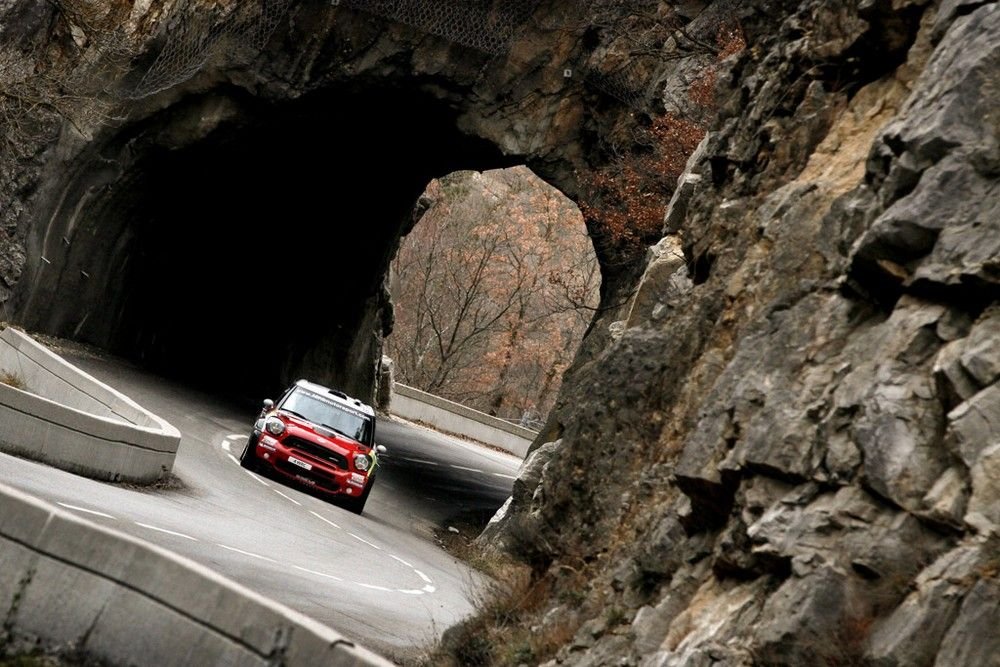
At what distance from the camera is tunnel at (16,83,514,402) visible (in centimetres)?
3331

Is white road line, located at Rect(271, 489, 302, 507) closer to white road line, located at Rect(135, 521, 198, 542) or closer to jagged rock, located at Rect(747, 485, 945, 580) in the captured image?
white road line, located at Rect(135, 521, 198, 542)

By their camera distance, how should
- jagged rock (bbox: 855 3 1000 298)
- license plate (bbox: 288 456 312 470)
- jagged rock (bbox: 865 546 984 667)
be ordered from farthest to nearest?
license plate (bbox: 288 456 312 470) → jagged rock (bbox: 855 3 1000 298) → jagged rock (bbox: 865 546 984 667)

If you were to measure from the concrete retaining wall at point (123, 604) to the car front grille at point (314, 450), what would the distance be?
50.3 ft

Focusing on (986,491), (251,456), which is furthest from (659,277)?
(251,456)

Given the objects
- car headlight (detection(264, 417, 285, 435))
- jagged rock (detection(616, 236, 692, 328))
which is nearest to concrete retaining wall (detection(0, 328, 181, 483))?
car headlight (detection(264, 417, 285, 435))

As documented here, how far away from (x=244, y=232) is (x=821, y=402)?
33.1 metres

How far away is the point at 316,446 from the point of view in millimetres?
24391

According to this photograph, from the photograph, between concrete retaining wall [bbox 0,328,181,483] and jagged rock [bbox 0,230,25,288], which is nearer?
concrete retaining wall [bbox 0,328,181,483]

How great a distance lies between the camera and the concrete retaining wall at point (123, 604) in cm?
796

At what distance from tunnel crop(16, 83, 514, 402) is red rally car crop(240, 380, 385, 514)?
391 inches

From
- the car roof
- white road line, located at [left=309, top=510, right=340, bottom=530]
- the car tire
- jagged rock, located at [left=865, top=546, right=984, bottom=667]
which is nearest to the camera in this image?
jagged rock, located at [left=865, top=546, right=984, bottom=667]

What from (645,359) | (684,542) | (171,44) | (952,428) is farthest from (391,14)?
(952,428)

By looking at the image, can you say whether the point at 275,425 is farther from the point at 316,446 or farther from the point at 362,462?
the point at 362,462

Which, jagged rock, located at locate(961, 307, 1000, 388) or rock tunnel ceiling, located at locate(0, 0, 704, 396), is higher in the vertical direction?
rock tunnel ceiling, located at locate(0, 0, 704, 396)
